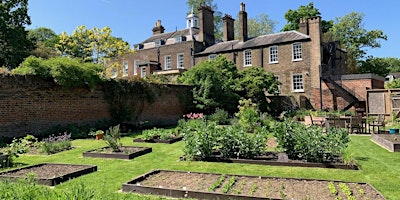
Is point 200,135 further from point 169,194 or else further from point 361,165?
point 361,165

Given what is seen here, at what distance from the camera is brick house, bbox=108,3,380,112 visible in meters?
26.6

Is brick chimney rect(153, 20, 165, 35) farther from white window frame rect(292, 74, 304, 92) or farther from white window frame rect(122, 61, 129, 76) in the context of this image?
white window frame rect(292, 74, 304, 92)

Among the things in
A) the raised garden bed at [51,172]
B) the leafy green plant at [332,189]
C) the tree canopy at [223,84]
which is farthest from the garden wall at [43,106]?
the leafy green plant at [332,189]

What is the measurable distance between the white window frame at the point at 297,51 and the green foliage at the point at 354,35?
14.6 metres

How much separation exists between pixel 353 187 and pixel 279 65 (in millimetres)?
24983

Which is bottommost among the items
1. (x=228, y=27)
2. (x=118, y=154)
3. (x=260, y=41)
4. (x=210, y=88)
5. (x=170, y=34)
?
(x=118, y=154)

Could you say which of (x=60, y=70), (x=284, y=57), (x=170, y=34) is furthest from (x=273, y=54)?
(x=60, y=70)

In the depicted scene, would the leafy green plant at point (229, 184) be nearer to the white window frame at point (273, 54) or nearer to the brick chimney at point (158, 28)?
the white window frame at point (273, 54)

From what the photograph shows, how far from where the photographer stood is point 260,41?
30797 mm

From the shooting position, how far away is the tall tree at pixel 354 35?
39.4 meters

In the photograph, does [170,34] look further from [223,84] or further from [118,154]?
[118,154]

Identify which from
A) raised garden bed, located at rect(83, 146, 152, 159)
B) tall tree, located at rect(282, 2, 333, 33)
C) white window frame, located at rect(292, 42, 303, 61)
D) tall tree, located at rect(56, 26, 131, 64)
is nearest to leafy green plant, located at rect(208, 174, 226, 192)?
raised garden bed, located at rect(83, 146, 152, 159)

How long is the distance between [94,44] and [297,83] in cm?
2185

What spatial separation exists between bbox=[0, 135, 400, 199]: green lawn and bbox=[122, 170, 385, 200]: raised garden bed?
394 millimetres
